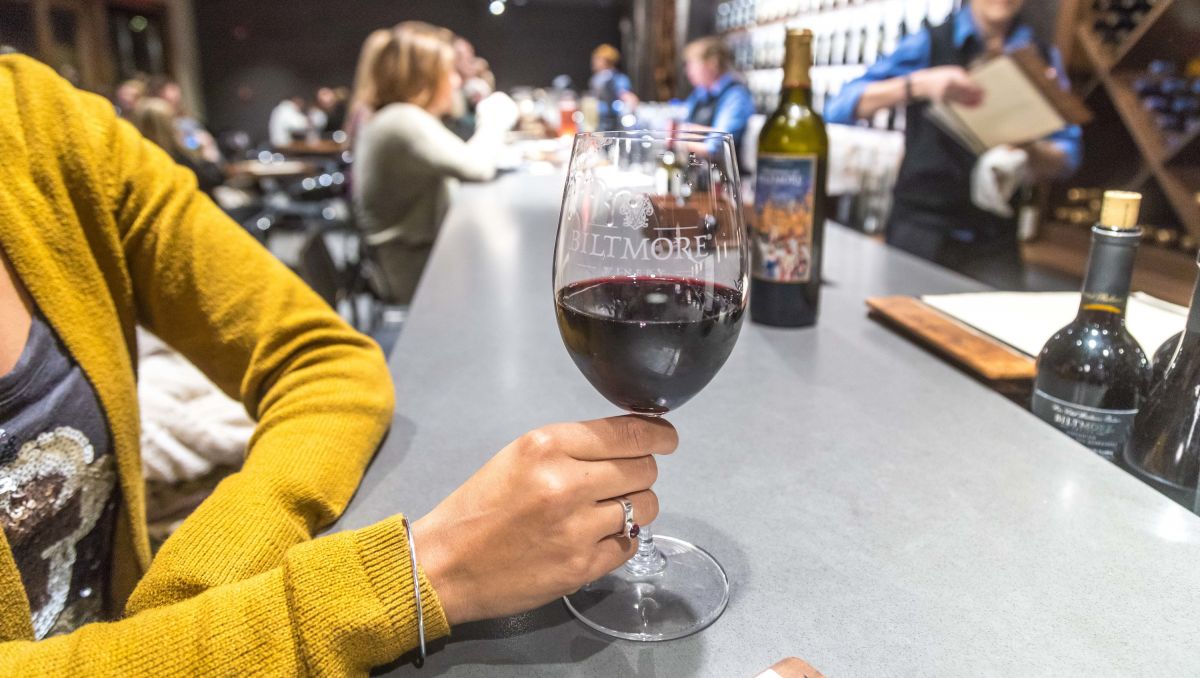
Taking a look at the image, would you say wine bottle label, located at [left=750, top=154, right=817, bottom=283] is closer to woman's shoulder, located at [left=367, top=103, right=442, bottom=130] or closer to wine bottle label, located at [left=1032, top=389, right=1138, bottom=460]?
wine bottle label, located at [left=1032, top=389, right=1138, bottom=460]

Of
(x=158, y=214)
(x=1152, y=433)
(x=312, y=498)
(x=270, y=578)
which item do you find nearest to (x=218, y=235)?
(x=158, y=214)

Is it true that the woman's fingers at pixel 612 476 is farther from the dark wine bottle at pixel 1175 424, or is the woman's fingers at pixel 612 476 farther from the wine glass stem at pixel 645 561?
the dark wine bottle at pixel 1175 424

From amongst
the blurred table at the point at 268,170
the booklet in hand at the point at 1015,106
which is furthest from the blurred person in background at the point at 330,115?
the booklet in hand at the point at 1015,106

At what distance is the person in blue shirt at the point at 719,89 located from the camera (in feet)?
15.1

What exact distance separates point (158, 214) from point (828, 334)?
0.77 meters

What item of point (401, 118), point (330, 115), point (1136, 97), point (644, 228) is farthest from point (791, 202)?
point (330, 115)

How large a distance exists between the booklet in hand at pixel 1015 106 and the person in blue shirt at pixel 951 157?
0.22 metres

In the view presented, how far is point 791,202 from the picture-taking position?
0.93 m

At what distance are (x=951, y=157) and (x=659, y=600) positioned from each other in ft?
6.80

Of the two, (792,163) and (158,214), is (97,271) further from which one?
(792,163)

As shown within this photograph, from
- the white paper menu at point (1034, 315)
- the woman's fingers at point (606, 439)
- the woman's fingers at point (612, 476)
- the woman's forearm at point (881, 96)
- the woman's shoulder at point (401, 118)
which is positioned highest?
the woman's forearm at point (881, 96)

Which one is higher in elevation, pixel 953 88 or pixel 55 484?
pixel 953 88

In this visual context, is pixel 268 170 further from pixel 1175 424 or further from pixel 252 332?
pixel 1175 424

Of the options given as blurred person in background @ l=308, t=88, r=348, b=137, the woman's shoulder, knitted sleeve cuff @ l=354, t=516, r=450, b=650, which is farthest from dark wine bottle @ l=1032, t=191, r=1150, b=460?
blurred person in background @ l=308, t=88, r=348, b=137
